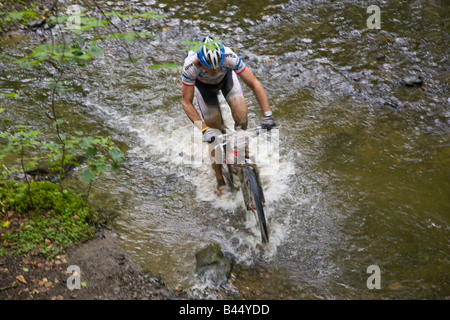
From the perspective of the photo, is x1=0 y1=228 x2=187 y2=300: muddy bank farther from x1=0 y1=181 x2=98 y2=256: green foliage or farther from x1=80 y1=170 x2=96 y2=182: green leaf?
x1=80 y1=170 x2=96 y2=182: green leaf

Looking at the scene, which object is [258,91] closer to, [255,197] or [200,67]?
[200,67]

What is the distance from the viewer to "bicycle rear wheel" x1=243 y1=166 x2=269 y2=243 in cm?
499

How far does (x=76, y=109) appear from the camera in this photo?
827 centimetres

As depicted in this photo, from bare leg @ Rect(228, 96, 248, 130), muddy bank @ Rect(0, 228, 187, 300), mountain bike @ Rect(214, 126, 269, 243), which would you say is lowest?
muddy bank @ Rect(0, 228, 187, 300)

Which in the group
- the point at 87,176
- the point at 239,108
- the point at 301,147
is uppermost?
the point at 239,108

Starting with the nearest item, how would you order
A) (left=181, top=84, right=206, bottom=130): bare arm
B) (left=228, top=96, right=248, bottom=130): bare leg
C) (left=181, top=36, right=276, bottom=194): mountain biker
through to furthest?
(left=181, top=36, right=276, bottom=194): mountain biker
(left=181, top=84, right=206, bottom=130): bare arm
(left=228, top=96, right=248, bottom=130): bare leg

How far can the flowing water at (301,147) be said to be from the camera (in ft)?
16.1

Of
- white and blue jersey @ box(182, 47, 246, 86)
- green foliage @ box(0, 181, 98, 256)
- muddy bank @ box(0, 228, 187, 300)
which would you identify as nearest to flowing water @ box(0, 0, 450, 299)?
muddy bank @ box(0, 228, 187, 300)

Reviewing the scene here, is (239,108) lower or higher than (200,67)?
lower

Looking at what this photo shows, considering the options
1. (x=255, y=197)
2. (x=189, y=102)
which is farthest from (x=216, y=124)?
(x=255, y=197)

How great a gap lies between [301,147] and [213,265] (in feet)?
10.8

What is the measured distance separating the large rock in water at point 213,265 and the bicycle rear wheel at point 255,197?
24.8 inches

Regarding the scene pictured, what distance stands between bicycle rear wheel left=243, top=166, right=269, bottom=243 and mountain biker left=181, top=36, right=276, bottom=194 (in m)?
0.74

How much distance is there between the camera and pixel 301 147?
7098 millimetres
